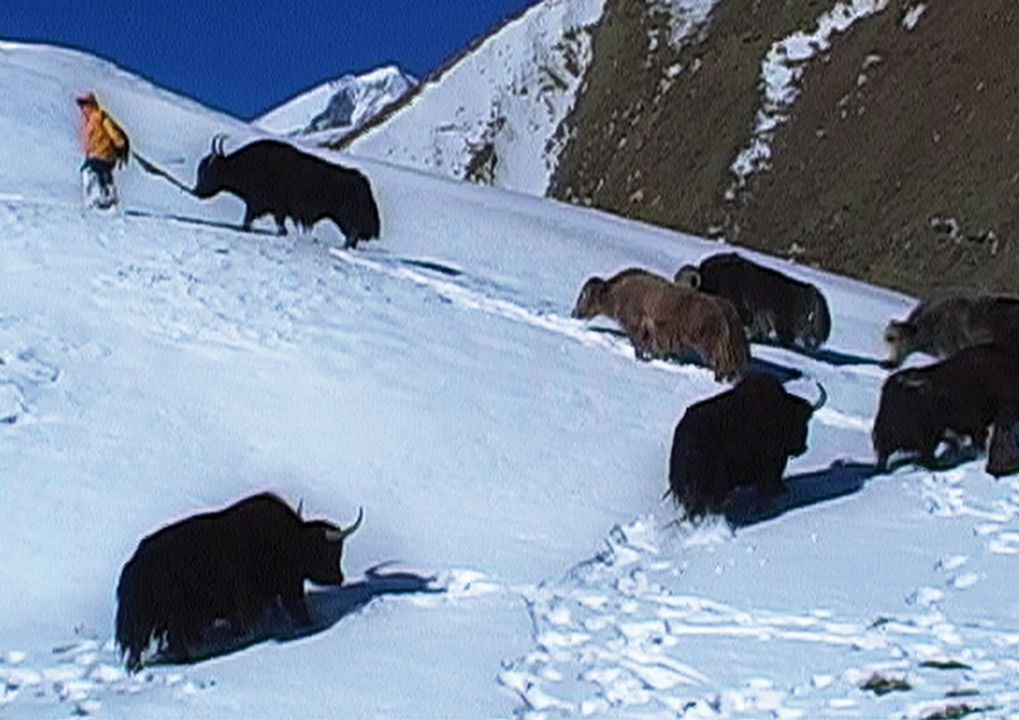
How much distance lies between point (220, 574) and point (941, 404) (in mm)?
6188

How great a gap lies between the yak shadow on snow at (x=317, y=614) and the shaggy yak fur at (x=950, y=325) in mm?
8853

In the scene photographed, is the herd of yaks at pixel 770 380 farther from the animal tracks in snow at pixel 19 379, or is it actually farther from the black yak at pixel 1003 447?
the animal tracks in snow at pixel 19 379

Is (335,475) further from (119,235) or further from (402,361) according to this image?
(119,235)

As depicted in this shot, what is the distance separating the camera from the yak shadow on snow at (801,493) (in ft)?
38.7

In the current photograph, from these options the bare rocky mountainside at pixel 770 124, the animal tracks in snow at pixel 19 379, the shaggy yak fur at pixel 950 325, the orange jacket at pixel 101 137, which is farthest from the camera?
the bare rocky mountainside at pixel 770 124

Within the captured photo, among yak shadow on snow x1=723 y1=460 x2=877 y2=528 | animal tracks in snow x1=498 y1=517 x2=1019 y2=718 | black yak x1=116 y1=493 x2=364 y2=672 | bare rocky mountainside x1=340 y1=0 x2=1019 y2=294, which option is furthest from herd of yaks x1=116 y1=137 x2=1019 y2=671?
bare rocky mountainside x1=340 y1=0 x2=1019 y2=294

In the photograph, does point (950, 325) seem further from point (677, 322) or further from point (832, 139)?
point (832, 139)

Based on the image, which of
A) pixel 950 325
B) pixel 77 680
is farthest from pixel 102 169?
pixel 77 680

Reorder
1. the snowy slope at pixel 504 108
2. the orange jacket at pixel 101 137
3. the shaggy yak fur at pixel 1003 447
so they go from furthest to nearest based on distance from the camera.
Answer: the snowy slope at pixel 504 108, the orange jacket at pixel 101 137, the shaggy yak fur at pixel 1003 447

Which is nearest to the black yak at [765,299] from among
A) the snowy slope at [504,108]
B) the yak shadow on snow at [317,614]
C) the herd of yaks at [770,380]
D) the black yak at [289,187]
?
the herd of yaks at [770,380]

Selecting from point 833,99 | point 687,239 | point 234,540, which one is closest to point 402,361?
point 234,540

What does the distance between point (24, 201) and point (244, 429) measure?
7.74m

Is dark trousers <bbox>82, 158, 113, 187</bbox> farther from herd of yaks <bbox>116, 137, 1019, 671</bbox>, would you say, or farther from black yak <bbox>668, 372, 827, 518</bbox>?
black yak <bbox>668, 372, 827, 518</bbox>

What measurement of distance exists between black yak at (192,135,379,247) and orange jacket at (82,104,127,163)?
3.67 feet
